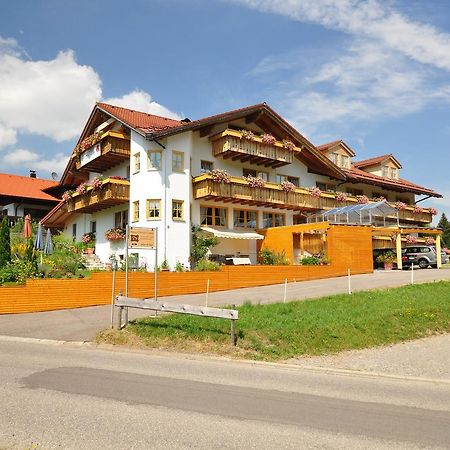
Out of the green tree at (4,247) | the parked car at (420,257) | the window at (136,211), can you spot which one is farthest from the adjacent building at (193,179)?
the green tree at (4,247)

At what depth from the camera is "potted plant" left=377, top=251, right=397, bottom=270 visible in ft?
112

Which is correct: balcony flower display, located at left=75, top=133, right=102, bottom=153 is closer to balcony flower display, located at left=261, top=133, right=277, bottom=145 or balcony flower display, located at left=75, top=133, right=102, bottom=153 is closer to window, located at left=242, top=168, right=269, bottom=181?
window, located at left=242, top=168, right=269, bottom=181

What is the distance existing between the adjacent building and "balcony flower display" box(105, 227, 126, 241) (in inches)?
4.1

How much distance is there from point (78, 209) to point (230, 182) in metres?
12.3

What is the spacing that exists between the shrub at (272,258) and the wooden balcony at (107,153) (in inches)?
432

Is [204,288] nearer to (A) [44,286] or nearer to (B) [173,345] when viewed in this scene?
(A) [44,286]

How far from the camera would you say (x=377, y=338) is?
12.1 metres

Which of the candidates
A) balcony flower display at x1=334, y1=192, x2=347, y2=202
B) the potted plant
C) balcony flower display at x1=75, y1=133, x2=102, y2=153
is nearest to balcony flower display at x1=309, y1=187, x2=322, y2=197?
balcony flower display at x1=334, y1=192, x2=347, y2=202

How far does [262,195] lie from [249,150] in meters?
3.12

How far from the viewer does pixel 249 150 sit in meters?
31.3

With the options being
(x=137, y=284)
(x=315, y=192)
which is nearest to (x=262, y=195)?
(x=315, y=192)

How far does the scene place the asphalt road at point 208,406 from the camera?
568 centimetres

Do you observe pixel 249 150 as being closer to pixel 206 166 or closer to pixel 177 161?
pixel 206 166

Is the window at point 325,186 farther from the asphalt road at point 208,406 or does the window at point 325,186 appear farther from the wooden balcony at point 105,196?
the asphalt road at point 208,406
